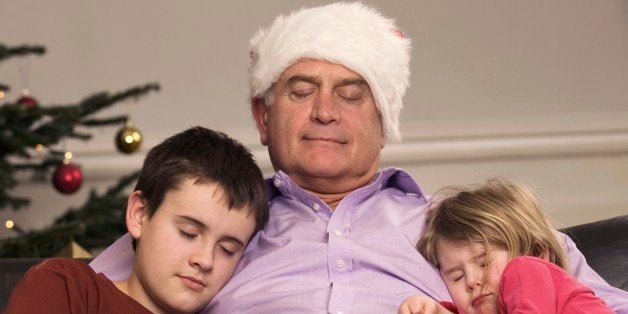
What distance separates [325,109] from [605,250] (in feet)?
2.39

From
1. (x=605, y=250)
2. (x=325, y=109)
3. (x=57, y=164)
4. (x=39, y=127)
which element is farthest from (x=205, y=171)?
(x=57, y=164)

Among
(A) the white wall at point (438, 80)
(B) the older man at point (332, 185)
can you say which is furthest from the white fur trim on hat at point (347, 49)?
(A) the white wall at point (438, 80)

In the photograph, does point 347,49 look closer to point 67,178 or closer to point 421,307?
point 421,307

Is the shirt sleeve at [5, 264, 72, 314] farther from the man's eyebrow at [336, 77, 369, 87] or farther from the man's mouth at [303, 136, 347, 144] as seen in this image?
the man's eyebrow at [336, 77, 369, 87]

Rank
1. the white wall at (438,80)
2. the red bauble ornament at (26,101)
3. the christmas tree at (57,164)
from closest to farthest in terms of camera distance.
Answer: the christmas tree at (57,164) → the red bauble ornament at (26,101) → the white wall at (438,80)

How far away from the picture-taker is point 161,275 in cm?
206

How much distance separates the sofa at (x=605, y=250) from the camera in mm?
2369

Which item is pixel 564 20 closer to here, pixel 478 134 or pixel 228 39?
pixel 478 134

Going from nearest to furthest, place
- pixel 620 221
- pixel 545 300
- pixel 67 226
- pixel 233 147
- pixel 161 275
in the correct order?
1. pixel 545 300
2. pixel 161 275
3. pixel 233 147
4. pixel 620 221
5. pixel 67 226

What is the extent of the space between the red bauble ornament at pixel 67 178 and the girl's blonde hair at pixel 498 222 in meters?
1.73

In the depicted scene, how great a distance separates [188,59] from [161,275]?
2.54 m

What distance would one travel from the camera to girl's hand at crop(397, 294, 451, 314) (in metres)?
1.94

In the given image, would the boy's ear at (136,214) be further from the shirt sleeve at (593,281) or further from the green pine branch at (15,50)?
the green pine branch at (15,50)

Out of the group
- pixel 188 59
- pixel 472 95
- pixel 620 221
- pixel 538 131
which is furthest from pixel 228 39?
pixel 620 221
